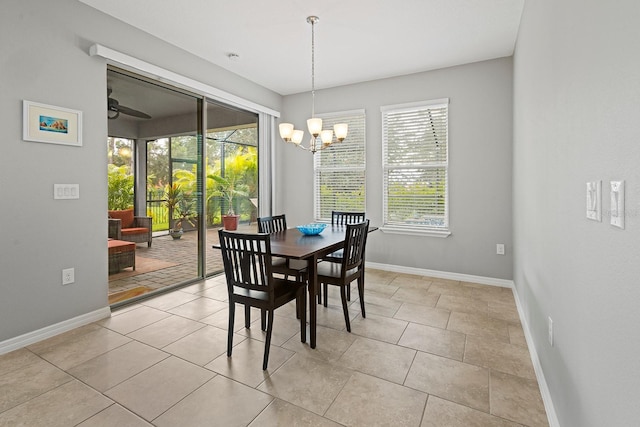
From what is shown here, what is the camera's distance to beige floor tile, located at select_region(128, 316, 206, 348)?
8.62 feet

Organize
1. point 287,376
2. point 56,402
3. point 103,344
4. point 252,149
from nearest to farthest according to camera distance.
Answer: point 56,402, point 287,376, point 103,344, point 252,149

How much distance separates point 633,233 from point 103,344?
10.6 feet

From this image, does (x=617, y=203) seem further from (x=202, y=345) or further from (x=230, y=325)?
(x=202, y=345)

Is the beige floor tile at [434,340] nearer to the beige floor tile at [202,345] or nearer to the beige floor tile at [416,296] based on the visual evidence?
the beige floor tile at [416,296]

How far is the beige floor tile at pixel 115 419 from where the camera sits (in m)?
1.71

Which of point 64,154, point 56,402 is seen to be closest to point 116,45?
point 64,154

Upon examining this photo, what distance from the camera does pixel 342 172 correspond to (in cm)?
508

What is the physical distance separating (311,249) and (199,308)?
158cm

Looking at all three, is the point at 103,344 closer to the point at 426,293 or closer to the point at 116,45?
the point at 116,45

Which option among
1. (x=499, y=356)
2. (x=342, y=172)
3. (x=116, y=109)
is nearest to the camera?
(x=499, y=356)

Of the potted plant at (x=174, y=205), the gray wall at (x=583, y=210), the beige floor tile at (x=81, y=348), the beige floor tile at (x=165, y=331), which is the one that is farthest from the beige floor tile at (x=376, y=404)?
the potted plant at (x=174, y=205)

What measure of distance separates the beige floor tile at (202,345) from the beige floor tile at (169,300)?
777 millimetres

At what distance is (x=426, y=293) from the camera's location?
376 centimetres

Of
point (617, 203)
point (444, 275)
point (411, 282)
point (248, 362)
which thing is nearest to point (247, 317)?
point (248, 362)
